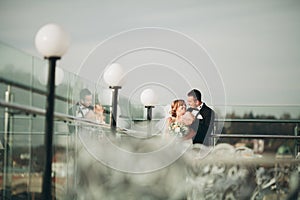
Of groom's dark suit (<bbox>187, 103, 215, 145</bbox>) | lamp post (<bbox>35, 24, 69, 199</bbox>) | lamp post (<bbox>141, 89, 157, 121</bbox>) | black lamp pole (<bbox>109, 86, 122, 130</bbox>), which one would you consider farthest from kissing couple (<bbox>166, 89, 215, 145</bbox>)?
lamp post (<bbox>35, 24, 69, 199</bbox>)

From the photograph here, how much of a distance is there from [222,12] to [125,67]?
4120mm

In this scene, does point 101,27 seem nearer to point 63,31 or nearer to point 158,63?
point 158,63

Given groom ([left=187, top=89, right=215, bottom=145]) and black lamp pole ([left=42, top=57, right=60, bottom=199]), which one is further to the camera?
groom ([left=187, top=89, right=215, bottom=145])

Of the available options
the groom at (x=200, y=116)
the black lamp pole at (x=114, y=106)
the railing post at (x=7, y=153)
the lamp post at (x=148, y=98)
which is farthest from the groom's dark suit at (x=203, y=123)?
the railing post at (x=7, y=153)

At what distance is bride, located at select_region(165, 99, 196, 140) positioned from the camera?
5227mm

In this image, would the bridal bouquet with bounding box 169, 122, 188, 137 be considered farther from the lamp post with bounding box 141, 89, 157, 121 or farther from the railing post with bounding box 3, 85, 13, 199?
the railing post with bounding box 3, 85, 13, 199

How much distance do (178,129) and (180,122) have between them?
0.57ft

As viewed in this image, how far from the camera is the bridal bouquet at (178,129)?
17.1 ft

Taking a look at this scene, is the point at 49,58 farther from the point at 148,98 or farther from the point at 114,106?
the point at 148,98

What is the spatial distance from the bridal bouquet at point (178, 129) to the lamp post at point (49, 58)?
6.48 feet

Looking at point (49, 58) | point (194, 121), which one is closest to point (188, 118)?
point (194, 121)

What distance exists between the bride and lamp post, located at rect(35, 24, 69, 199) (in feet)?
6.22

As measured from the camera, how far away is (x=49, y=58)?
11.5ft

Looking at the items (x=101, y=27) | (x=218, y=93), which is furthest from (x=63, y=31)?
(x=101, y=27)
